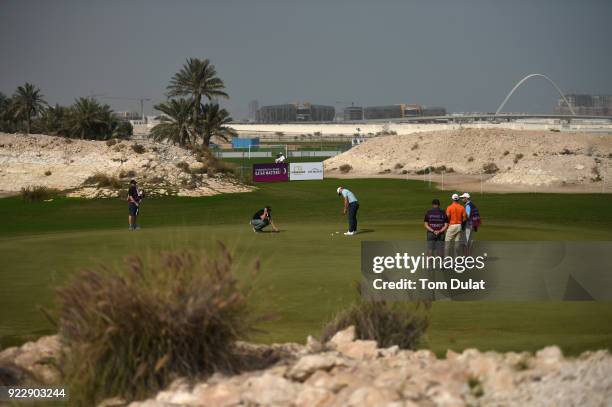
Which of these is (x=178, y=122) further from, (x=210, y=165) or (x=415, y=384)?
(x=415, y=384)

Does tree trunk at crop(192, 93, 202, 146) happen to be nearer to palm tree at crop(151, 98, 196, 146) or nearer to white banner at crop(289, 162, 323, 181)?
palm tree at crop(151, 98, 196, 146)

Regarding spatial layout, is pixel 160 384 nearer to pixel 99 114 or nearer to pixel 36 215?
pixel 36 215

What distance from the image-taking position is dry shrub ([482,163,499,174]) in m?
103

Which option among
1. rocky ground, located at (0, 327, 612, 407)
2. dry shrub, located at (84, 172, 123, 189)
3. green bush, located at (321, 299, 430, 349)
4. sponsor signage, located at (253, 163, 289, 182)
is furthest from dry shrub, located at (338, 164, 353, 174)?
rocky ground, located at (0, 327, 612, 407)

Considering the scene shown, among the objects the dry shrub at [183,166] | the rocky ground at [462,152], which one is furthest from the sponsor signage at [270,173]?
the dry shrub at [183,166]

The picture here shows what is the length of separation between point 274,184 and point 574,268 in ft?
204

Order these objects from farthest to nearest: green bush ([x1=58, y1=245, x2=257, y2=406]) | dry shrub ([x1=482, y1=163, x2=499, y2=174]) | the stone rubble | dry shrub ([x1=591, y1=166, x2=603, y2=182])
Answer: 1. dry shrub ([x1=482, y1=163, x2=499, y2=174])
2. dry shrub ([x1=591, y1=166, x2=603, y2=182])
3. green bush ([x1=58, y1=245, x2=257, y2=406])
4. the stone rubble

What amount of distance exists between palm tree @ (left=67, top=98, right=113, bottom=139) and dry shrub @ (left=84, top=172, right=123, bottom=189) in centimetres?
5390

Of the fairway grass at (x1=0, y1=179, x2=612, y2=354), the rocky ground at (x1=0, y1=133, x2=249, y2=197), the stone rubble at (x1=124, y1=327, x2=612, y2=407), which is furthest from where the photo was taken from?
the rocky ground at (x1=0, y1=133, x2=249, y2=197)

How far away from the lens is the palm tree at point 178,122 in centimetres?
10601

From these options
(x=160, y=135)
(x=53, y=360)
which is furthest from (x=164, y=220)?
(x=160, y=135)

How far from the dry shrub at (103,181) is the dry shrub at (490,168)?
53.6 m

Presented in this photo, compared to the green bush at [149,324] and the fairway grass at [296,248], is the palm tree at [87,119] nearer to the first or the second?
the fairway grass at [296,248]

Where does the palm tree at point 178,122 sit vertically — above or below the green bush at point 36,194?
above
